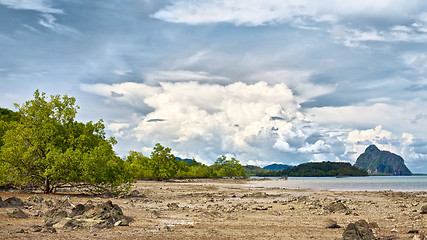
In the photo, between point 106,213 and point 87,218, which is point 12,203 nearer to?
point 87,218

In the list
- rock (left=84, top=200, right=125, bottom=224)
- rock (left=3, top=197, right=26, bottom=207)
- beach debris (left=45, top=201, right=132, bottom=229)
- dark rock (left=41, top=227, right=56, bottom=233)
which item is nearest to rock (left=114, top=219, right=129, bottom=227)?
beach debris (left=45, top=201, right=132, bottom=229)

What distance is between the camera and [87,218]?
16.4 metres

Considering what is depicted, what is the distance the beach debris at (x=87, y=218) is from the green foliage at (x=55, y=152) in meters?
16.0

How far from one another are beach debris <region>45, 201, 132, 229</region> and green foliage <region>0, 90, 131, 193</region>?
1602 cm

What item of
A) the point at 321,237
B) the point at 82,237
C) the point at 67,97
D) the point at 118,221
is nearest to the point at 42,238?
the point at 82,237

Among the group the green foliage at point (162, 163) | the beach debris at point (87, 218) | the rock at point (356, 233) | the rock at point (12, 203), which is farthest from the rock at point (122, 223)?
the green foliage at point (162, 163)

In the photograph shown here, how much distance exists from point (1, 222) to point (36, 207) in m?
6.26

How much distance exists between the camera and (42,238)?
12.9m

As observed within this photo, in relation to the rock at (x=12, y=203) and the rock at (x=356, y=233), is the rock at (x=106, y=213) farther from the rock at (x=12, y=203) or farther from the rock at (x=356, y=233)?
the rock at (x=356, y=233)

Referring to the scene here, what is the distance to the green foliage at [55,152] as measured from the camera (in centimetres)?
3259

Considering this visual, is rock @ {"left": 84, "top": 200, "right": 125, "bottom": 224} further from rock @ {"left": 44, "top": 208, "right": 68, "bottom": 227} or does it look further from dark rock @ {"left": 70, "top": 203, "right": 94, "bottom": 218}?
rock @ {"left": 44, "top": 208, "right": 68, "bottom": 227}

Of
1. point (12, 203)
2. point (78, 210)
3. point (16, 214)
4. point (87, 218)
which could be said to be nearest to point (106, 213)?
point (87, 218)

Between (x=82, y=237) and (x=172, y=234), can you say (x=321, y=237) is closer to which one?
(x=172, y=234)

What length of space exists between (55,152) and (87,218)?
18556 mm
